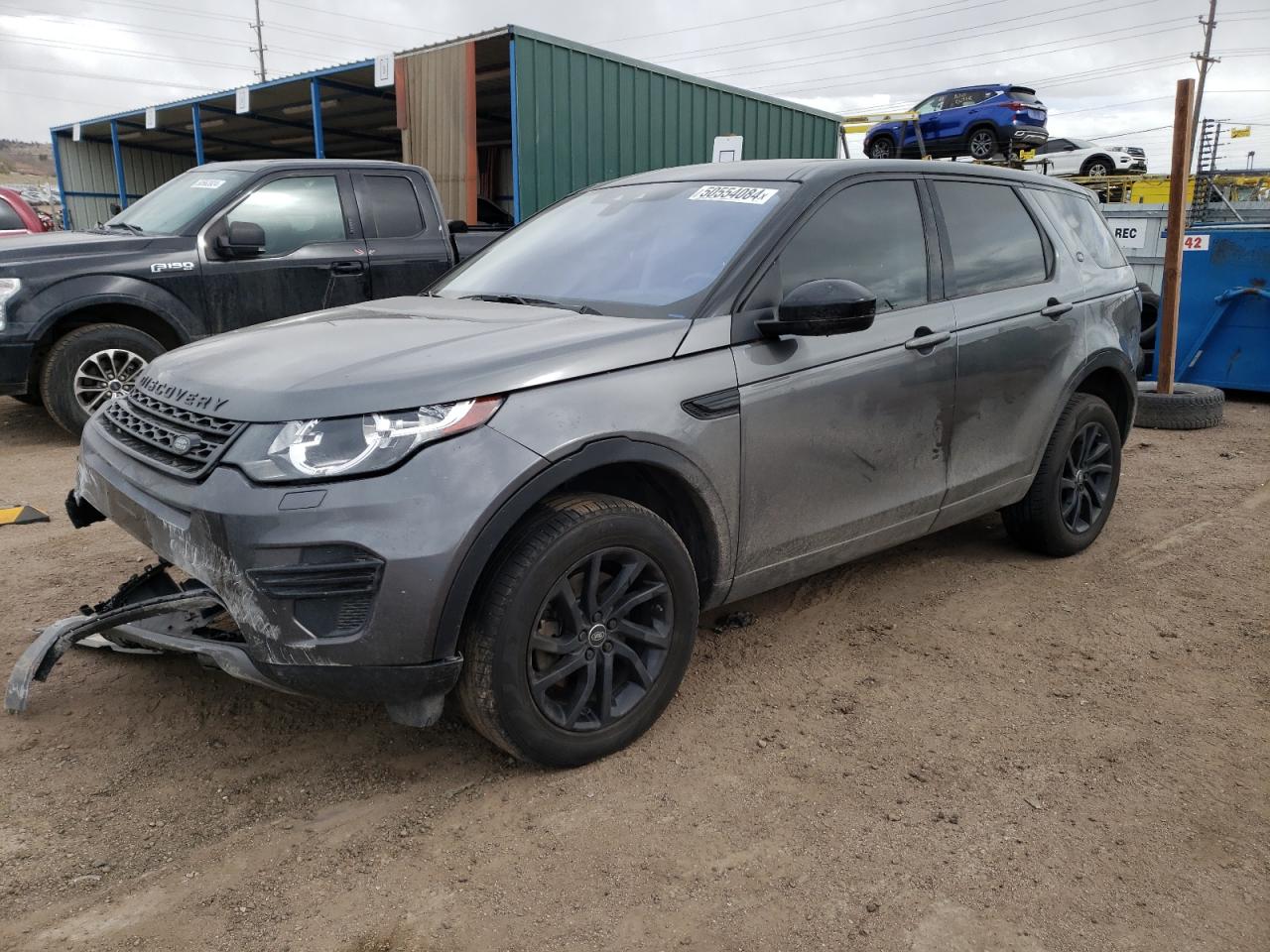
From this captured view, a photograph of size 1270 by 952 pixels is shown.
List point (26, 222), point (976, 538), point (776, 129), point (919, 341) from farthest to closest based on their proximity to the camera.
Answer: point (776, 129) → point (26, 222) → point (976, 538) → point (919, 341)

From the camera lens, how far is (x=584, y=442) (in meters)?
2.65

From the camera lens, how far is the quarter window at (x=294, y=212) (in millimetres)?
7094

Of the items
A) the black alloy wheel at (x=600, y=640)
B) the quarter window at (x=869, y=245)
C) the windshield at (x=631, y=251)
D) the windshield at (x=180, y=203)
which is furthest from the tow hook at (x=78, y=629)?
the windshield at (x=180, y=203)

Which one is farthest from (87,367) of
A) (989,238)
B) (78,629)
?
(989,238)

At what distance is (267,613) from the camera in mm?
2414

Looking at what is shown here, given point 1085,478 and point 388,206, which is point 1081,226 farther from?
point 388,206

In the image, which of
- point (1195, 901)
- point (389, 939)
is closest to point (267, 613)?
point (389, 939)

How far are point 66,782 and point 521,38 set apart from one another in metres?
9.97

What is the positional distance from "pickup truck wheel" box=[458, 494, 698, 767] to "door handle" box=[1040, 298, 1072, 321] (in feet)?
7.29

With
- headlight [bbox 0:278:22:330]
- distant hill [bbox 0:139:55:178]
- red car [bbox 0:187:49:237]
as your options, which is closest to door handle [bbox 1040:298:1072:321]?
headlight [bbox 0:278:22:330]

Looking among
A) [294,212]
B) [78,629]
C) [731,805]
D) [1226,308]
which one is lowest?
[731,805]

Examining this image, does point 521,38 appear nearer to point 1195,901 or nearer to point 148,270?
point 148,270

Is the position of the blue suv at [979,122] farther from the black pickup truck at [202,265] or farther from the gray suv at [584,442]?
the gray suv at [584,442]

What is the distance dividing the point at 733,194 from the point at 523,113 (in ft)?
27.6
